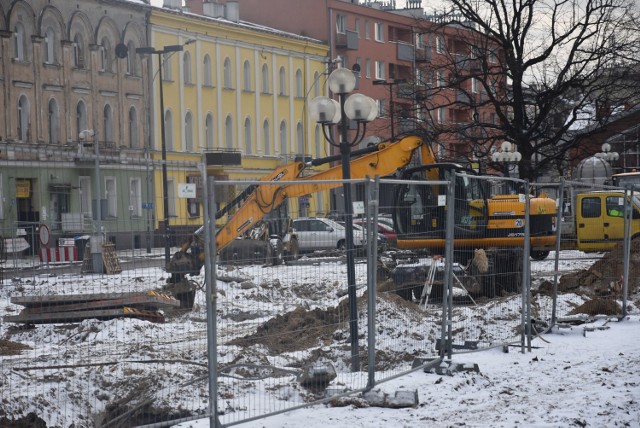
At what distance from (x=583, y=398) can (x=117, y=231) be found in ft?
15.5

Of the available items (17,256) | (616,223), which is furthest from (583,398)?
(616,223)

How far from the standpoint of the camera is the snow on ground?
34.2ft

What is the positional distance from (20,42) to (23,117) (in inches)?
125

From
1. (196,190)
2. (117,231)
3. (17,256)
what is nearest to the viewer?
(196,190)

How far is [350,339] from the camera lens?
41.1 ft

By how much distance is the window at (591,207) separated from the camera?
1448 inches

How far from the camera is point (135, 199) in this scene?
12.2 m

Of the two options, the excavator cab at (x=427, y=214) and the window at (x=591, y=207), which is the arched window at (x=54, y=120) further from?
the excavator cab at (x=427, y=214)

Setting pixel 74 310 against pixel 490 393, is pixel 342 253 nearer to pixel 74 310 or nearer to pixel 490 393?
pixel 490 393

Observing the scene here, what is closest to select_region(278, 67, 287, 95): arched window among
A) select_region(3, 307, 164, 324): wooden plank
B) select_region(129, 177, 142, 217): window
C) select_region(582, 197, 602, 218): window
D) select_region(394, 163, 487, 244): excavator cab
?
select_region(582, 197, 602, 218): window

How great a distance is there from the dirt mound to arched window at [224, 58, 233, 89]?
132 ft

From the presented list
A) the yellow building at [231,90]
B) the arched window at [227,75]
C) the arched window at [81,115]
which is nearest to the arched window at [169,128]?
the yellow building at [231,90]

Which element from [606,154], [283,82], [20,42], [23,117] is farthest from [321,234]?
[283,82]

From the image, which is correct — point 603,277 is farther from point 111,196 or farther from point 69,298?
point 111,196
